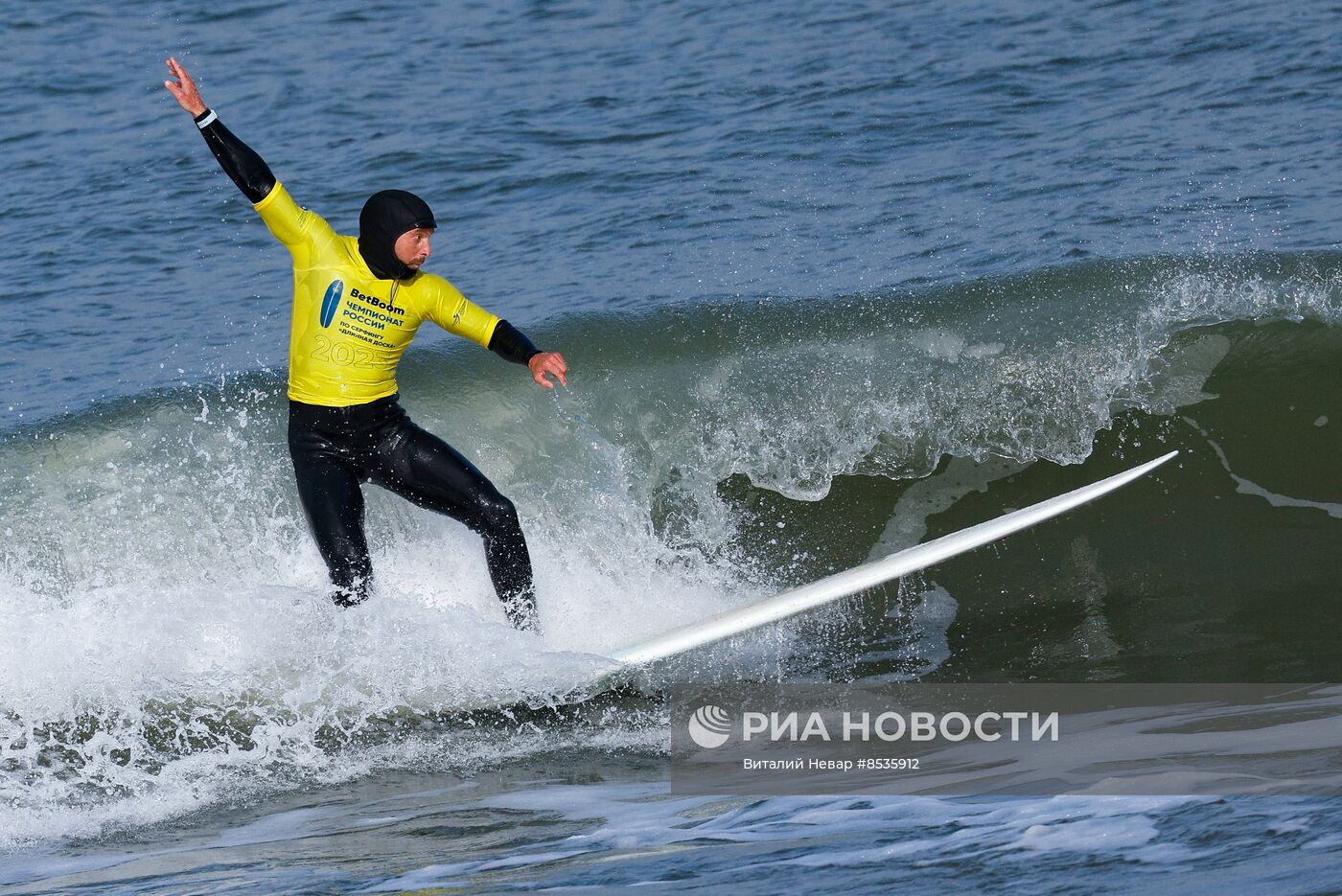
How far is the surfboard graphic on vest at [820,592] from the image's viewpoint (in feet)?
19.8

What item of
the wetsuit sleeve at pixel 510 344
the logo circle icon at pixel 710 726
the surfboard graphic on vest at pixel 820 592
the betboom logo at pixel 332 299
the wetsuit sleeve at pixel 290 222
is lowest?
the logo circle icon at pixel 710 726

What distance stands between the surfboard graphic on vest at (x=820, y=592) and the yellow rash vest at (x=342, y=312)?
1520 mm

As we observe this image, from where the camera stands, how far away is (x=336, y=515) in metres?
5.71

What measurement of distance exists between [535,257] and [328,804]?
6335mm

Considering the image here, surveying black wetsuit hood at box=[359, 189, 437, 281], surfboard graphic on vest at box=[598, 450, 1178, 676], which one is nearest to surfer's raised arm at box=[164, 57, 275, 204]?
black wetsuit hood at box=[359, 189, 437, 281]

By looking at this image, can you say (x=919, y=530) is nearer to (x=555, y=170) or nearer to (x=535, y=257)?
(x=535, y=257)

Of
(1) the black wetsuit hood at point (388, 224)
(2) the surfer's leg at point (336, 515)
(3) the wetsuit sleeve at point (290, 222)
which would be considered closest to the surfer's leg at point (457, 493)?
(2) the surfer's leg at point (336, 515)

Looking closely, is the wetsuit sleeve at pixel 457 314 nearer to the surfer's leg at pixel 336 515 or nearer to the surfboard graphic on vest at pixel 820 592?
the surfer's leg at pixel 336 515

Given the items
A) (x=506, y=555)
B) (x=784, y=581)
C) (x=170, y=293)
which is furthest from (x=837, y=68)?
A: (x=506, y=555)

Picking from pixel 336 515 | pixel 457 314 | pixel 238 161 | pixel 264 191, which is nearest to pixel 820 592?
pixel 457 314

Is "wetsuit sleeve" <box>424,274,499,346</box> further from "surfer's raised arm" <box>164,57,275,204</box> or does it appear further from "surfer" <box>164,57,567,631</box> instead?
"surfer's raised arm" <box>164,57,275,204</box>

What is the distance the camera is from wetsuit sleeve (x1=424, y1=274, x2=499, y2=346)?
18.9 feet

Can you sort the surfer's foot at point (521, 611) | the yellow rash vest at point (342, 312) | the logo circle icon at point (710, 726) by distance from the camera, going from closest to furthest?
the logo circle icon at point (710, 726), the yellow rash vest at point (342, 312), the surfer's foot at point (521, 611)

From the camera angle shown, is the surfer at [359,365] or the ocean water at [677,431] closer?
the ocean water at [677,431]
